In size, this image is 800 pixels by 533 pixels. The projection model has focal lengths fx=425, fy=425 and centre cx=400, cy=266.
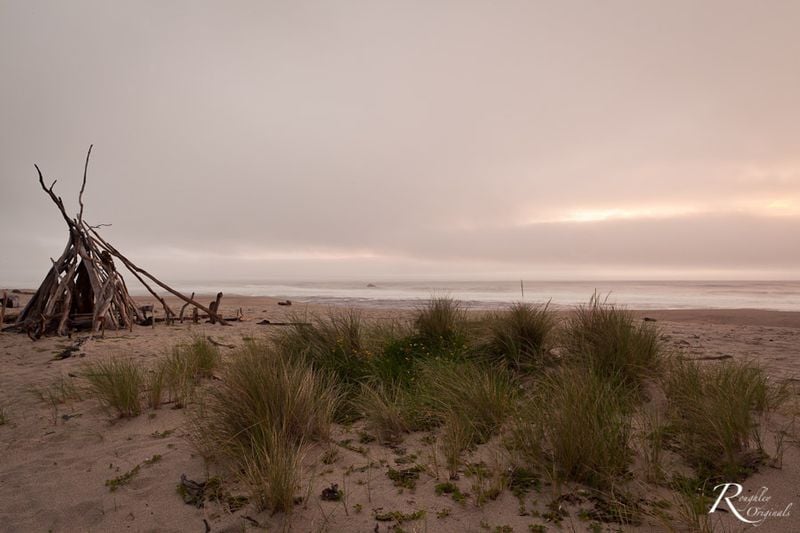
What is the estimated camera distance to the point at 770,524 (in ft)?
8.30

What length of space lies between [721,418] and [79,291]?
12.8 meters

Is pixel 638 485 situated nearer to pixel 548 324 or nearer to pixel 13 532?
pixel 548 324

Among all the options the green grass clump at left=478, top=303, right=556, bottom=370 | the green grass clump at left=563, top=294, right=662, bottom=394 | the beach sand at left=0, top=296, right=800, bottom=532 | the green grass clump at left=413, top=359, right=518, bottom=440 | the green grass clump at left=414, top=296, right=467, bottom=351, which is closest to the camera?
the beach sand at left=0, top=296, right=800, bottom=532

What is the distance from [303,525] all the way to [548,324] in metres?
4.38

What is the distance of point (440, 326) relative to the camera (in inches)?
257

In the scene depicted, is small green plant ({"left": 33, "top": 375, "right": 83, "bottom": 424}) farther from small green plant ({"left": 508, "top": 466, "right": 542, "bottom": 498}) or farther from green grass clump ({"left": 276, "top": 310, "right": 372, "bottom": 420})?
small green plant ({"left": 508, "top": 466, "right": 542, "bottom": 498})

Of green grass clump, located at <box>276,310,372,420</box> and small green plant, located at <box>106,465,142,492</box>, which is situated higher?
green grass clump, located at <box>276,310,372,420</box>

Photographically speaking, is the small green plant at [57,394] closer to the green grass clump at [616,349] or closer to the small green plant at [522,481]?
the small green plant at [522,481]

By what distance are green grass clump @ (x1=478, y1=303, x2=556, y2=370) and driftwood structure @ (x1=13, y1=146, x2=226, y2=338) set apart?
8.57 metres

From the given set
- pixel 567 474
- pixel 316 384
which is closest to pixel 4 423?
pixel 316 384

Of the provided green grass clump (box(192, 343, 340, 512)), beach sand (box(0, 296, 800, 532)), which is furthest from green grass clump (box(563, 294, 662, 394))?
green grass clump (box(192, 343, 340, 512))

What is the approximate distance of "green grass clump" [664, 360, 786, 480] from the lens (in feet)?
10.3

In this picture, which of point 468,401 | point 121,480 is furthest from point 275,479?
point 468,401
